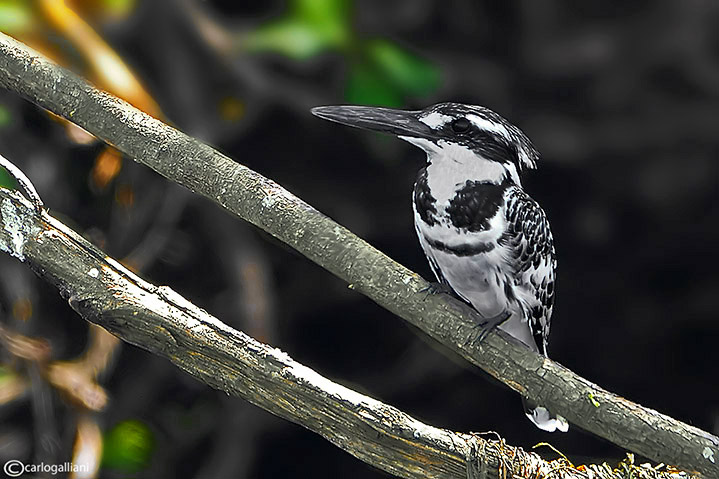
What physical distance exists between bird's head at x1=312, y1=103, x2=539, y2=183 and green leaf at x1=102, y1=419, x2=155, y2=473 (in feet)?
3.55

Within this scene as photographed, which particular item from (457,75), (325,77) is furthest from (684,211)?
(325,77)

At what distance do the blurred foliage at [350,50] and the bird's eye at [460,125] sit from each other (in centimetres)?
51

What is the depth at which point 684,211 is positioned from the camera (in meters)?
2.15

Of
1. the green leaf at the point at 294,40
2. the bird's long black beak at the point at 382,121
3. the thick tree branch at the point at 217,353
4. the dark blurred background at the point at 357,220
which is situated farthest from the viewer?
the dark blurred background at the point at 357,220

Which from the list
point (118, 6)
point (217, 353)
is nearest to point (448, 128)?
point (217, 353)

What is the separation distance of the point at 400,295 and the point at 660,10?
146 cm

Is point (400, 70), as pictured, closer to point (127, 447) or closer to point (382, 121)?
point (382, 121)

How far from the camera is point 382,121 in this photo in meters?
1.08

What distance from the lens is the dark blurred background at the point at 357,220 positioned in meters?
1.82

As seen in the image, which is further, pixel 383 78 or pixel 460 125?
pixel 383 78

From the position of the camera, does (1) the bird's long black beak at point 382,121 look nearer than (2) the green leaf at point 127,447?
Yes

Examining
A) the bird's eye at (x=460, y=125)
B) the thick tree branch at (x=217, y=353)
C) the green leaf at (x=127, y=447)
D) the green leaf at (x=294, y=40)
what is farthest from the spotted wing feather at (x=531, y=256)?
the green leaf at (x=127, y=447)

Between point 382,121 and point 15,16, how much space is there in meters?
0.76

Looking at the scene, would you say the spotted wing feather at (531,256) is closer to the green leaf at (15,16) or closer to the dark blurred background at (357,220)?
the dark blurred background at (357,220)
